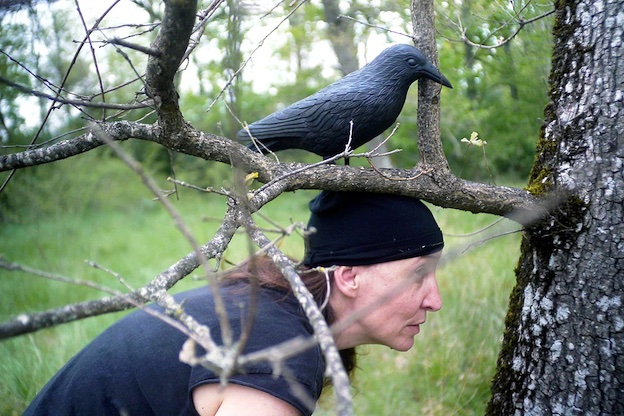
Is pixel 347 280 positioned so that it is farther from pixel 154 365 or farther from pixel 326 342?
pixel 326 342

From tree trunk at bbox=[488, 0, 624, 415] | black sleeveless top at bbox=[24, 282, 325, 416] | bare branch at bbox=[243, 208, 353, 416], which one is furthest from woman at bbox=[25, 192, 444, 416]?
bare branch at bbox=[243, 208, 353, 416]

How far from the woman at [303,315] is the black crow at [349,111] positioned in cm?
22

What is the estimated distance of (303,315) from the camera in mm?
1830

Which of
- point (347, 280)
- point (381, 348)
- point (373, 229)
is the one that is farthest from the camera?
point (381, 348)

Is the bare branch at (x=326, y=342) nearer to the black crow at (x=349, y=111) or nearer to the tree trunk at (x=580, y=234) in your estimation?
the black crow at (x=349, y=111)

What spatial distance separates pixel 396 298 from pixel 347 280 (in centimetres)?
18

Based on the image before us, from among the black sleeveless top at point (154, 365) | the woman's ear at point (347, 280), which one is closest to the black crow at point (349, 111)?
the woman's ear at point (347, 280)

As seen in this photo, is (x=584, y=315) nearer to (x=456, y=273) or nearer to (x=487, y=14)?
(x=487, y=14)

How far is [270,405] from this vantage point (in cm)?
152

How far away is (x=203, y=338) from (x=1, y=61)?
3044mm

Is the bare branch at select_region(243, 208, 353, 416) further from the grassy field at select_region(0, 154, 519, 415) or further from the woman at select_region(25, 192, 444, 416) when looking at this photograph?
the woman at select_region(25, 192, 444, 416)

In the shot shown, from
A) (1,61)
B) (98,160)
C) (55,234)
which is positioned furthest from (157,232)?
(1,61)

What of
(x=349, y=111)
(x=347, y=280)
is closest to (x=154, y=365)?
(x=347, y=280)

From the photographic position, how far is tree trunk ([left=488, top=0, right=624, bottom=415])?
168cm
